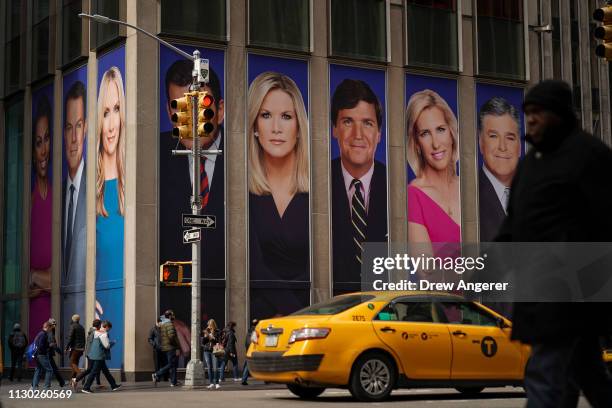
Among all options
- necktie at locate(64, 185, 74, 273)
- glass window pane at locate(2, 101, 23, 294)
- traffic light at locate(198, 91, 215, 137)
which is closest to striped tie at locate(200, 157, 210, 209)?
necktie at locate(64, 185, 74, 273)

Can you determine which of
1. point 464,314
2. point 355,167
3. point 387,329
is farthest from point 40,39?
point 387,329

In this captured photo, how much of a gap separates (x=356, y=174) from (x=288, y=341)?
65.4ft

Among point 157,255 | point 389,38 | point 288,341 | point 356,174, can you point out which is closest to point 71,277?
point 157,255

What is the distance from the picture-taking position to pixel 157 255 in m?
31.3

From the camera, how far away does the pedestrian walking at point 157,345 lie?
27795 millimetres

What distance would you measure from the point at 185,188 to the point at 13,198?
11101mm

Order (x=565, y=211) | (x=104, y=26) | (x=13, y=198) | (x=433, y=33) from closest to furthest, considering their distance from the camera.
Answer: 1. (x=565, y=211)
2. (x=104, y=26)
3. (x=433, y=33)
4. (x=13, y=198)

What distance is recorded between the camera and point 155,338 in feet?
93.0

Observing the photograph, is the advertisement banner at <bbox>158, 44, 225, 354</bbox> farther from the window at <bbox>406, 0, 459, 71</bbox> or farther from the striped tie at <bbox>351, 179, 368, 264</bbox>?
the window at <bbox>406, 0, 459, 71</bbox>

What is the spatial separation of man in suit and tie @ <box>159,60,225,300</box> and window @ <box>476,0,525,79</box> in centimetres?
1038

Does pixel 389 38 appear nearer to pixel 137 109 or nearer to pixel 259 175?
pixel 259 175

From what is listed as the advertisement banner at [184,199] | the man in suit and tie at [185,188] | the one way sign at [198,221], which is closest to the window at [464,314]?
the one way sign at [198,221]

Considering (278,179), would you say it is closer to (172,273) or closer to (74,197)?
(74,197)

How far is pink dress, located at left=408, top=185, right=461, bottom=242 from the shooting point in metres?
36.4
